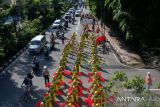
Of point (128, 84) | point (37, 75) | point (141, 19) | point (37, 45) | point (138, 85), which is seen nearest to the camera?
point (138, 85)

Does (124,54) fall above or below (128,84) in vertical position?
below

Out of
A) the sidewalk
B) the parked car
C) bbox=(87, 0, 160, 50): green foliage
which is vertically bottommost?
the sidewalk

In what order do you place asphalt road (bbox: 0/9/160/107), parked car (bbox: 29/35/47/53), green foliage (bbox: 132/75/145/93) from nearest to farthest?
green foliage (bbox: 132/75/145/93)
asphalt road (bbox: 0/9/160/107)
parked car (bbox: 29/35/47/53)

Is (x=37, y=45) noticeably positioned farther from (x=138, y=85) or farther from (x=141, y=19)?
(x=138, y=85)

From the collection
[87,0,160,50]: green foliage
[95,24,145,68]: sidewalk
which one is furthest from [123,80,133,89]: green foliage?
[95,24,145,68]: sidewalk

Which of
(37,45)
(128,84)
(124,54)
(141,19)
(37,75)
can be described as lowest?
(124,54)

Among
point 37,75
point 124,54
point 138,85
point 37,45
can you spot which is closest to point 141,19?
point 124,54

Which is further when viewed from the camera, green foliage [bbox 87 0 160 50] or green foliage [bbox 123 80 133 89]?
green foliage [bbox 87 0 160 50]

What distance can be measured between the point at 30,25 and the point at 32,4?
11.8 m

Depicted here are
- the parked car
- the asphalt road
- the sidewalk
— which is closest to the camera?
Answer: the asphalt road

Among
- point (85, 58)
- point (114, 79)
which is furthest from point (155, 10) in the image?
point (114, 79)

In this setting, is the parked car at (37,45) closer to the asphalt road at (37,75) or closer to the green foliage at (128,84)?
the asphalt road at (37,75)

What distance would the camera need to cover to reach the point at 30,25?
164ft

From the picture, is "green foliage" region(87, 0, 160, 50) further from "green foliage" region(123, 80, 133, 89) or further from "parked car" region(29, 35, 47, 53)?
"green foliage" region(123, 80, 133, 89)
